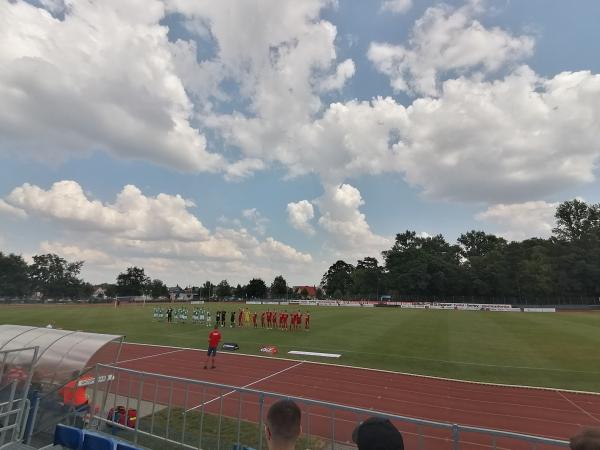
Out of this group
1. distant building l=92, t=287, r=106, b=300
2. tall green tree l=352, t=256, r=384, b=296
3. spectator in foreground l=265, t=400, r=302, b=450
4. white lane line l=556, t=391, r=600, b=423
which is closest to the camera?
spectator in foreground l=265, t=400, r=302, b=450

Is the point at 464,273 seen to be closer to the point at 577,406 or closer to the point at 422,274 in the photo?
the point at 422,274

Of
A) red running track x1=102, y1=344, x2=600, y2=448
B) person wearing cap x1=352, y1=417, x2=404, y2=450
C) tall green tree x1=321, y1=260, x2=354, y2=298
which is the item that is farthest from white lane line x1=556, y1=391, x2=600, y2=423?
tall green tree x1=321, y1=260, x2=354, y2=298

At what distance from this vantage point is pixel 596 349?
22219mm

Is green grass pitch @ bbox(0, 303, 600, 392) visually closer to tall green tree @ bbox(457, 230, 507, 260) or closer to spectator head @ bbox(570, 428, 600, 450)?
spectator head @ bbox(570, 428, 600, 450)

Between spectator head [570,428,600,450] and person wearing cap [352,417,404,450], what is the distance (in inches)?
41.3

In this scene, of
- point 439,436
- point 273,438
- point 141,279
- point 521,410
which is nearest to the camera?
point 273,438

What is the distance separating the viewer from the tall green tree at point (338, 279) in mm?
141000

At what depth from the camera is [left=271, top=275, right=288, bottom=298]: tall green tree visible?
142 meters

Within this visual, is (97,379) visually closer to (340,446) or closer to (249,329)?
(340,446)

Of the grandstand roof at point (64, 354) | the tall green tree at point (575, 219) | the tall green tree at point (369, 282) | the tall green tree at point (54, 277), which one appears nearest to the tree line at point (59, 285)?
the tall green tree at point (54, 277)

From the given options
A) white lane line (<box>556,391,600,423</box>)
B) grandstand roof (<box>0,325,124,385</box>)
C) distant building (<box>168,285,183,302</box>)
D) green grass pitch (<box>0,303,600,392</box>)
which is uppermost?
distant building (<box>168,285,183,302</box>)

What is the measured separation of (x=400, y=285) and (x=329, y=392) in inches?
3505

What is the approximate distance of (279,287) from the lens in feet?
472

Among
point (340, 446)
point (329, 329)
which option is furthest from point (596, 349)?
point (340, 446)
